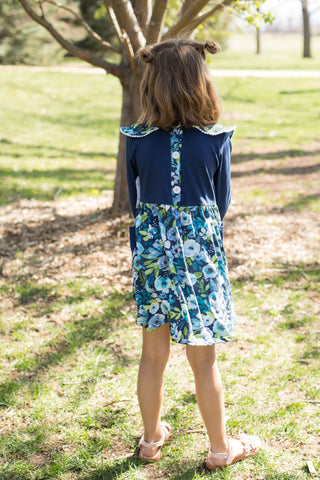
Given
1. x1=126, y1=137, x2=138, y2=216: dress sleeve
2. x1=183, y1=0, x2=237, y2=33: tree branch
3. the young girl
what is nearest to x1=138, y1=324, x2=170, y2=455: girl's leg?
the young girl

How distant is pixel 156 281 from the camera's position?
2074 mm

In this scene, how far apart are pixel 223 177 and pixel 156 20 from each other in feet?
9.26

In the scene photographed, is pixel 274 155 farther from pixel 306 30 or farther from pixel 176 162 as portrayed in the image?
pixel 306 30

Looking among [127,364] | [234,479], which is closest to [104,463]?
[234,479]

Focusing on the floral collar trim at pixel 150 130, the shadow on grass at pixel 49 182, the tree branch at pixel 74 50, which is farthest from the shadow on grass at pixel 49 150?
the floral collar trim at pixel 150 130

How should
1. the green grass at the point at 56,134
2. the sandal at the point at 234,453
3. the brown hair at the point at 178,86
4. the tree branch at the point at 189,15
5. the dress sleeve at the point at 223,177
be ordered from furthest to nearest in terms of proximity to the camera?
the green grass at the point at 56,134 < the tree branch at the point at 189,15 < the sandal at the point at 234,453 < the dress sleeve at the point at 223,177 < the brown hair at the point at 178,86

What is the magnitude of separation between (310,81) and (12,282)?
15.2 m

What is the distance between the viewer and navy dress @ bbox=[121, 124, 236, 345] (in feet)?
6.63

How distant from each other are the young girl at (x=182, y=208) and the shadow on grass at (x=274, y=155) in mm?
6184

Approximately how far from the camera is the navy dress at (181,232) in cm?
202

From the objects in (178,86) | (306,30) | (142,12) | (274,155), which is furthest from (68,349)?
(306,30)

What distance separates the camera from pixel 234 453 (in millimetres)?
2326

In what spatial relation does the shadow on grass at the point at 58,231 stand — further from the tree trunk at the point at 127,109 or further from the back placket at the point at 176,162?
the back placket at the point at 176,162

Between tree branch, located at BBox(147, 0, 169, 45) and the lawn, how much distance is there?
5.69 ft
